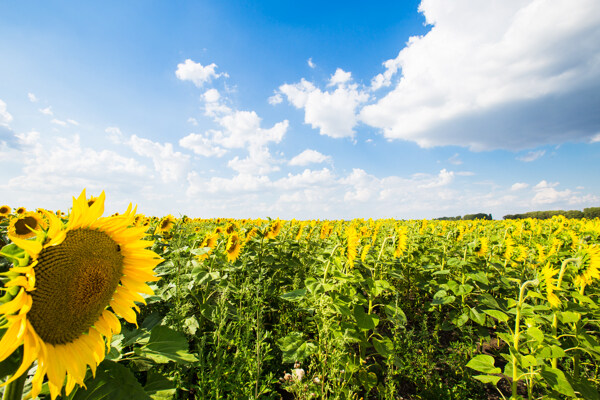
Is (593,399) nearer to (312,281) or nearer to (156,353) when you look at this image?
(312,281)

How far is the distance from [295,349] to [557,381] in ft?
7.69

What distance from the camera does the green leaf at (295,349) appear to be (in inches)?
95.2

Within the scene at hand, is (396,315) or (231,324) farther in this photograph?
(396,315)

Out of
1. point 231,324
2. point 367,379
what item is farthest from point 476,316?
point 231,324

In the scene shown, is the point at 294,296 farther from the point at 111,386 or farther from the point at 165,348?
the point at 111,386

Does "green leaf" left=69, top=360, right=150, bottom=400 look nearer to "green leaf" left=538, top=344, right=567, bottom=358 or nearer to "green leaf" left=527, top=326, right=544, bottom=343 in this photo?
"green leaf" left=527, top=326, right=544, bottom=343

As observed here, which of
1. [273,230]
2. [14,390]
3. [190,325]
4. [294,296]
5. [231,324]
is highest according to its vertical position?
[273,230]

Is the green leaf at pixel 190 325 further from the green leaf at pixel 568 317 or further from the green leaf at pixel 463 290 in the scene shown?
the green leaf at pixel 568 317

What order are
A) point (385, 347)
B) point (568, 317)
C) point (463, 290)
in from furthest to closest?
point (463, 290) → point (385, 347) → point (568, 317)

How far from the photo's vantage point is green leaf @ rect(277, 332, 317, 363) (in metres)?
2.42

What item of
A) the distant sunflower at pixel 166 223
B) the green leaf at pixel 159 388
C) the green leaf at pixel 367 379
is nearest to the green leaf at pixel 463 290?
the green leaf at pixel 367 379

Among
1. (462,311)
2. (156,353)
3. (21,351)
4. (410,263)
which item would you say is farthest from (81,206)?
(410,263)

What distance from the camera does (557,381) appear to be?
7.60ft

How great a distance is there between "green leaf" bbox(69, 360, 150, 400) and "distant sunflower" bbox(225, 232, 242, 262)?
264 centimetres
